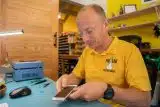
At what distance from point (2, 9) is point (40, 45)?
0.65 meters

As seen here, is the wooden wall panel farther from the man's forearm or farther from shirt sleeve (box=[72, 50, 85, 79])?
the man's forearm

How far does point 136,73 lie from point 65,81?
1.42 ft

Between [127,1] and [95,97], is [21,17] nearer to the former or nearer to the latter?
[95,97]

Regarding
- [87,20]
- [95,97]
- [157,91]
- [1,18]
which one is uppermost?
[1,18]

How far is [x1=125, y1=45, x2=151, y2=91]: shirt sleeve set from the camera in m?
0.99

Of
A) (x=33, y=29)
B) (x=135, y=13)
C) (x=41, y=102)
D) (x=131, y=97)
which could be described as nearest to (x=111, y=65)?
(x=131, y=97)

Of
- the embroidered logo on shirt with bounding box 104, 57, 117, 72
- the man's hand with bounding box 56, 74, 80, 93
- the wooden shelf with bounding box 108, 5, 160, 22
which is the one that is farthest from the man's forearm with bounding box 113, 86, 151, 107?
the wooden shelf with bounding box 108, 5, 160, 22

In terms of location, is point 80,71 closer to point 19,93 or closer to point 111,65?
point 111,65

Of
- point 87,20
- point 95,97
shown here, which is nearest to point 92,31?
point 87,20

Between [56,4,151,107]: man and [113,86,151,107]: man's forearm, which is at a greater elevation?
[56,4,151,107]: man

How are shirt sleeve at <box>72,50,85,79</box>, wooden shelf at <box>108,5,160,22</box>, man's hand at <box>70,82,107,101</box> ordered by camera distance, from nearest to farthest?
man's hand at <box>70,82,107,101</box> < shirt sleeve at <box>72,50,85,79</box> < wooden shelf at <box>108,5,160,22</box>

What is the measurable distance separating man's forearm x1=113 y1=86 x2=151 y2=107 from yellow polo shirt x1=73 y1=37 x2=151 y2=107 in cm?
4

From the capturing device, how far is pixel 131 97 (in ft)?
3.05

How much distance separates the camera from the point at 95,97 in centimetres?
84
